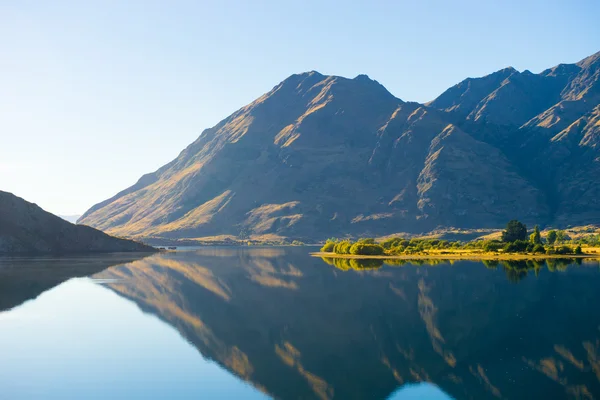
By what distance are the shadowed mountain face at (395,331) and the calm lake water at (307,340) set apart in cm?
18

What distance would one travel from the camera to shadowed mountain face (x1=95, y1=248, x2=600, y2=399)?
1517 inches

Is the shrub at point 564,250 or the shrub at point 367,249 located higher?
the shrub at point 367,249

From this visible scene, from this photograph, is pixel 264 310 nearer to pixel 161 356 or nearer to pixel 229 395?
pixel 161 356

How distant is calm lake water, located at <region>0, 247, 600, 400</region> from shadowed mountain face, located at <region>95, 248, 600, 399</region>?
0.18 metres

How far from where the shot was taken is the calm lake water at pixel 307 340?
3766cm

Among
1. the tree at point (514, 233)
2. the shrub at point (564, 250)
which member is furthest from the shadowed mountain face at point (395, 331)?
the tree at point (514, 233)

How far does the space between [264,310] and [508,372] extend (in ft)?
119

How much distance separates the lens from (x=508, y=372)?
40.0 meters

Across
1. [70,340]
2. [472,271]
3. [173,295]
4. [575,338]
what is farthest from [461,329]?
[472,271]

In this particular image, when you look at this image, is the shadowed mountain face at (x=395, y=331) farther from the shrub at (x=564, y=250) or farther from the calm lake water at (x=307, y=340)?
the shrub at (x=564, y=250)

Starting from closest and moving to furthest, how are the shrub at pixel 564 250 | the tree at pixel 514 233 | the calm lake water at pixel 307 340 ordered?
the calm lake water at pixel 307 340
the shrub at pixel 564 250
the tree at pixel 514 233

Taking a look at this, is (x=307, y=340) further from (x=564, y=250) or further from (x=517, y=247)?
(x=564, y=250)

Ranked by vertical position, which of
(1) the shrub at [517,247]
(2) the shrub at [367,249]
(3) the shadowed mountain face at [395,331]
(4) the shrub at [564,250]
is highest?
(3) the shadowed mountain face at [395,331]

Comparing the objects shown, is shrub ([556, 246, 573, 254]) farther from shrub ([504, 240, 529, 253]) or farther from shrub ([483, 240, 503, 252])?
shrub ([483, 240, 503, 252])
